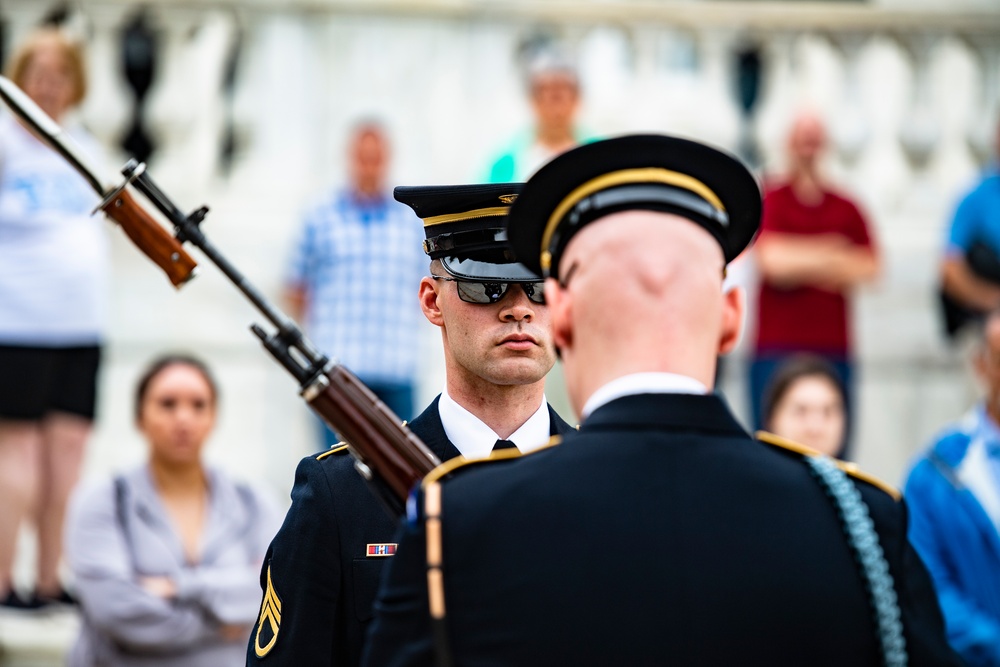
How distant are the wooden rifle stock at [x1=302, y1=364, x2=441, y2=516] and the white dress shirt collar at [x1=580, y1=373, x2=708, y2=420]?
54 centimetres

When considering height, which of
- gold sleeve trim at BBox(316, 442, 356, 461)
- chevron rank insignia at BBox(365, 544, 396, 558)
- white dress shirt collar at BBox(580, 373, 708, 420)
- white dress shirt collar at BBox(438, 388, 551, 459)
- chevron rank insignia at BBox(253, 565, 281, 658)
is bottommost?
chevron rank insignia at BBox(253, 565, 281, 658)

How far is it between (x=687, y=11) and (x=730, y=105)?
53 cm

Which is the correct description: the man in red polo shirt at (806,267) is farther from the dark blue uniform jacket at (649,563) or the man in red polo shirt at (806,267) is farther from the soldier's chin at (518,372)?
the dark blue uniform jacket at (649,563)

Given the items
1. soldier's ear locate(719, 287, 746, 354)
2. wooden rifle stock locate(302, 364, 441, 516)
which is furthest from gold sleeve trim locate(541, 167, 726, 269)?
wooden rifle stock locate(302, 364, 441, 516)

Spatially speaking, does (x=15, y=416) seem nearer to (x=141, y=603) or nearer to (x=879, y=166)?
(x=141, y=603)

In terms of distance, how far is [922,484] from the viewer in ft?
18.4

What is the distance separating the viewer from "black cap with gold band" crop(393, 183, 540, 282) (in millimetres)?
3307

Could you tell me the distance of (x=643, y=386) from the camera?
2377 millimetres

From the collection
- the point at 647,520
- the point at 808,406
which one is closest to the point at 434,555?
the point at 647,520

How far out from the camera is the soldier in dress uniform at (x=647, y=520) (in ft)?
7.47

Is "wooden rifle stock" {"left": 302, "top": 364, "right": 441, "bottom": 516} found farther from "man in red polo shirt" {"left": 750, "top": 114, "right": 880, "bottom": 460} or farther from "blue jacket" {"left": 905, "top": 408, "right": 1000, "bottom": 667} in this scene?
"man in red polo shirt" {"left": 750, "top": 114, "right": 880, "bottom": 460}

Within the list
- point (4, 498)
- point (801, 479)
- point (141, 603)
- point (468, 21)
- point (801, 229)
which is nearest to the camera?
point (801, 479)

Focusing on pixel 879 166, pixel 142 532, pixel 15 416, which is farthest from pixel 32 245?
pixel 879 166

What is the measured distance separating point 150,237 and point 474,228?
2.11ft
